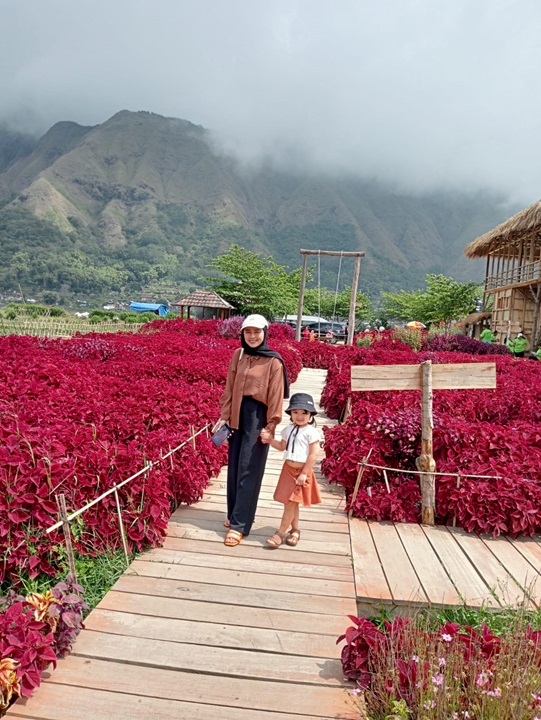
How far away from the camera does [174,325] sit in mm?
16953

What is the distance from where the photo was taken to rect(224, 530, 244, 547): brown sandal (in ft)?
12.6

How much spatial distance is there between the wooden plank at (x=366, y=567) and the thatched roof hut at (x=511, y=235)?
59.7 feet

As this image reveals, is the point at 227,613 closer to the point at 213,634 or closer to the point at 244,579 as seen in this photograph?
the point at 213,634

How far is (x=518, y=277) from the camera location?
81.1ft

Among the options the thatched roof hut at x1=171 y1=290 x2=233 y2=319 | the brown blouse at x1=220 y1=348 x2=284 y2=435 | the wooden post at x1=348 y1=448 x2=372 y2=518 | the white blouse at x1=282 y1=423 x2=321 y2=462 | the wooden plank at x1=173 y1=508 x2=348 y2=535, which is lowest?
the wooden plank at x1=173 y1=508 x2=348 y2=535

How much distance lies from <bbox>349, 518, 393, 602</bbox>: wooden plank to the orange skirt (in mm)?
454

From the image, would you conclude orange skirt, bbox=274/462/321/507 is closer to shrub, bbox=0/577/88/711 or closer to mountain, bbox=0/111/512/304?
shrub, bbox=0/577/88/711

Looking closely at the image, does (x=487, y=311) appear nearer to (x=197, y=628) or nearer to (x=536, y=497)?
(x=536, y=497)

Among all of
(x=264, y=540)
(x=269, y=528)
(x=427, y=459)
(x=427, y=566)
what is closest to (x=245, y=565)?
(x=264, y=540)

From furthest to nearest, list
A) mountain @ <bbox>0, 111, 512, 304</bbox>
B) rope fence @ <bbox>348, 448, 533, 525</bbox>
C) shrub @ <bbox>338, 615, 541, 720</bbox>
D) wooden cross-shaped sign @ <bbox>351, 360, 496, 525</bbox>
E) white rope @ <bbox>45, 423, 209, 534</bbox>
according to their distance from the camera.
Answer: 1. mountain @ <bbox>0, 111, 512, 304</bbox>
2. wooden cross-shaped sign @ <bbox>351, 360, 496, 525</bbox>
3. rope fence @ <bbox>348, 448, 533, 525</bbox>
4. white rope @ <bbox>45, 423, 209, 534</bbox>
5. shrub @ <bbox>338, 615, 541, 720</bbox>

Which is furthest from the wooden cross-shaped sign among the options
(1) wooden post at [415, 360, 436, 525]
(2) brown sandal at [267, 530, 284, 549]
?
(2) brown sandal at [267, 530, 284, 549]

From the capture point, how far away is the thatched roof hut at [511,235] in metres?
19.8

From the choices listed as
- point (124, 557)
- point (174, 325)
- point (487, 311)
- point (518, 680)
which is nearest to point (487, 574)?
point (518, 680)

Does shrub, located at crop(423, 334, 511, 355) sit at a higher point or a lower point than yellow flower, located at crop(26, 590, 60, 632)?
higher
